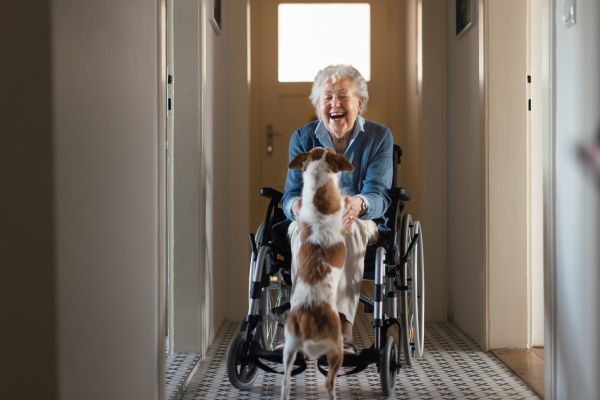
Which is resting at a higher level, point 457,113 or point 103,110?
point 457,113

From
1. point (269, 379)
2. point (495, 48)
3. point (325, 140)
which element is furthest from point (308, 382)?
point (495, 48)

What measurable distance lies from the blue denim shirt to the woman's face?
0.05m

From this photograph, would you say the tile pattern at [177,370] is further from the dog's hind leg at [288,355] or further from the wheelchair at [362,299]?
the dog's hind leg at [288,355]

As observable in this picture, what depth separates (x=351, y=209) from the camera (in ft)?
6.19

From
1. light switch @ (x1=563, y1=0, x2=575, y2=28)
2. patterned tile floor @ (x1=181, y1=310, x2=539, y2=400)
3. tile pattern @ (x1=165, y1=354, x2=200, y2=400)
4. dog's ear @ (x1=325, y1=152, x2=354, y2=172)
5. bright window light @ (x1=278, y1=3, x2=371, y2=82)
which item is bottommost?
patterned tile floor @ (x1=181, y1=310, x2=539, y2=400)

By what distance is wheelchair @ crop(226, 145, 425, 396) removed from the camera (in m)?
1.81

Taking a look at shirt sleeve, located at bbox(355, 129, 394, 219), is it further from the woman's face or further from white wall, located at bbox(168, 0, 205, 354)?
white wall, located at bbox(168, 0, 205, 354)

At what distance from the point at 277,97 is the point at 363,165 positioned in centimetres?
179

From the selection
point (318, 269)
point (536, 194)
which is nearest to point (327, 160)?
point (318, 269)

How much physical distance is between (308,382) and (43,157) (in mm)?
1584

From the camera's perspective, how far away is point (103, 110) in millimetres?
1141

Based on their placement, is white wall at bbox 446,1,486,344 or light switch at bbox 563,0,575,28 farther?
white wall at bbox 446,1,486,344

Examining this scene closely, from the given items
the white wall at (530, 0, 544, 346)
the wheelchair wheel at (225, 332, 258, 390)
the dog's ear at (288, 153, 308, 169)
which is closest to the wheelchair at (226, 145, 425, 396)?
the wheelchair wheel at (225, 332, 258, 390)

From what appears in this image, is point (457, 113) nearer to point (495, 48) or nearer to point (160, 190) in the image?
point (495, 48)
